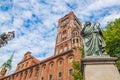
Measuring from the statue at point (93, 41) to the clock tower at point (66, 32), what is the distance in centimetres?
2941

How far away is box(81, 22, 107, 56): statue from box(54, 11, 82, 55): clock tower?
96.5 feet

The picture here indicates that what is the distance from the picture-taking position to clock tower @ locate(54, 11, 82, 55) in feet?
139

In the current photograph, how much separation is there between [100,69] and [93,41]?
4.55ft

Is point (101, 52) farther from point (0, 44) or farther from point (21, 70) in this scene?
point (21, 70)

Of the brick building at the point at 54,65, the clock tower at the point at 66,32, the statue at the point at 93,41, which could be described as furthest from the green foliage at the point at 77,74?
the clock tower at the point at 66,32

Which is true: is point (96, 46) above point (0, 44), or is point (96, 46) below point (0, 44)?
below

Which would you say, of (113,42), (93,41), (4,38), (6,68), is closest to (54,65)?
(4,38)

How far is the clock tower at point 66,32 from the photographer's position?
139ft

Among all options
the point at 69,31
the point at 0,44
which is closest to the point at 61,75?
the point at 0,44

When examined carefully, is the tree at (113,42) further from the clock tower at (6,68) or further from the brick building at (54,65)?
the clock tower at (6,68)

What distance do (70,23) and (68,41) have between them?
8.12 meters

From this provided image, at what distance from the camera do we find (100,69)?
18.6 ft

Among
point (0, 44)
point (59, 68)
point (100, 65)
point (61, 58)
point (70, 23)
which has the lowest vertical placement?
point (100, 65)

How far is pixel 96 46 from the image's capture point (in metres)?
6.51
